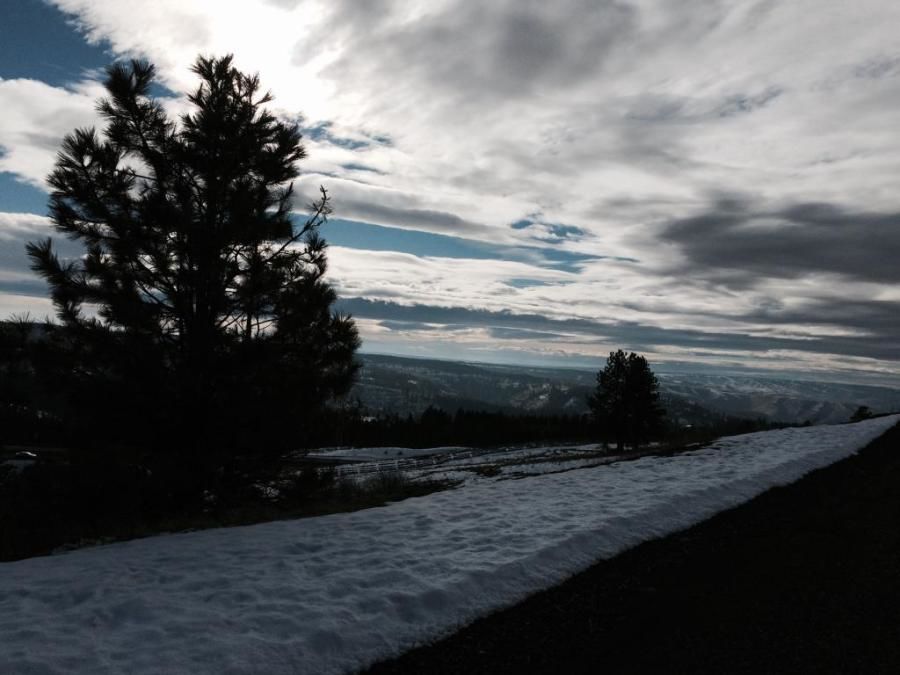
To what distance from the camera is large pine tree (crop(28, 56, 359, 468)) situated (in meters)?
9.24

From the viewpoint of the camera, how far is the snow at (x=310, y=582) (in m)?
4.29

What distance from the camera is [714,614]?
5.20 m

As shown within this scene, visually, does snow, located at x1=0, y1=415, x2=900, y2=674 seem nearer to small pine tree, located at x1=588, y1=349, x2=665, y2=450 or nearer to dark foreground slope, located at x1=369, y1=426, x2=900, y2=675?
dark foreground slope, located at x1=369, y1=426, x2=900, y2=675

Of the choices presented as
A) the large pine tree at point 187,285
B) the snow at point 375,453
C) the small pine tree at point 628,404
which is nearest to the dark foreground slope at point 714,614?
the large pine tree at point 187,285

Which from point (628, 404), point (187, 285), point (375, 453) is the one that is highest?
point (187, 285)

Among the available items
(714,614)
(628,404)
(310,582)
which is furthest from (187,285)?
(628,404)

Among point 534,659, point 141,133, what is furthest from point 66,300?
point 534,659

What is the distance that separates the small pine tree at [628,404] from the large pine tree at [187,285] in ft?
121

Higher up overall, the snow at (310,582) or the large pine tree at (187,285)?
the large pine tree at (187,285)

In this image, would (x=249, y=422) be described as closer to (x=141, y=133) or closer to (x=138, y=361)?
(x=138, y=361)

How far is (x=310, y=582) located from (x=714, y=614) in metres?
4.15

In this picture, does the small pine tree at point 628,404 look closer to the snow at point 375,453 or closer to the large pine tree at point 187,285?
the snow at point 375,453

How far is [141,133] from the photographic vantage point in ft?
33.4

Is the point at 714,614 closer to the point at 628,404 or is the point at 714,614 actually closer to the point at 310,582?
the point at 310,582
